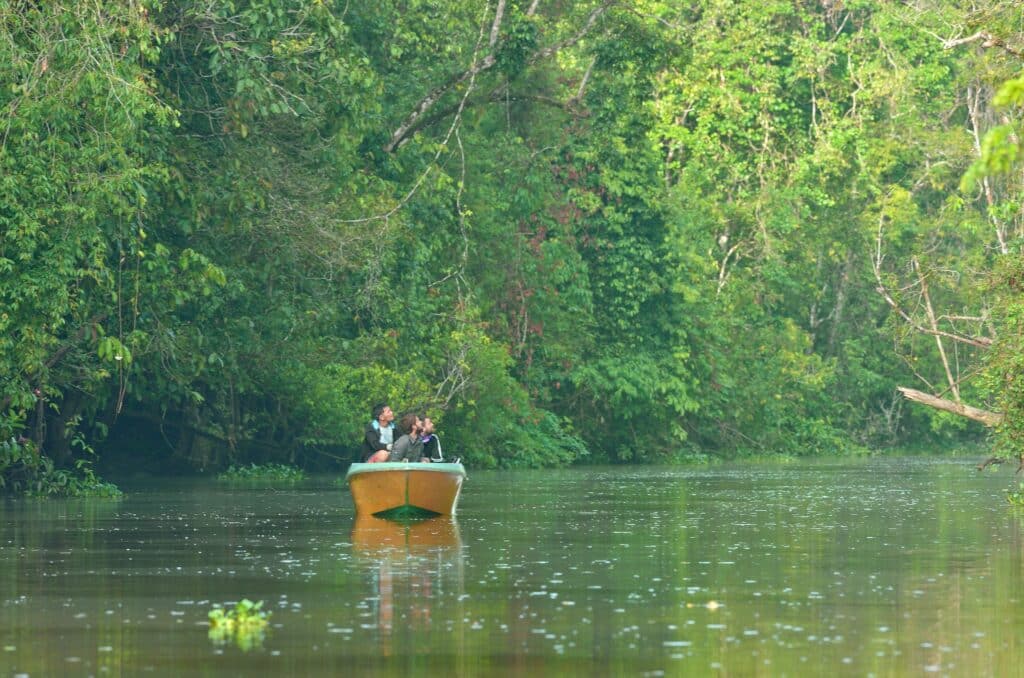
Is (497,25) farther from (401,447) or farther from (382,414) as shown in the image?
(401,447)

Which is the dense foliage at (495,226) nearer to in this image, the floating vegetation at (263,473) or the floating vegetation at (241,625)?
the floating vegetation at (263,473)

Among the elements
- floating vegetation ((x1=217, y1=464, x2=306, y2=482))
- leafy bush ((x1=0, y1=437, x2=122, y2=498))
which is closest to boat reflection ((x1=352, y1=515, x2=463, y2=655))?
leafy bush ((x1=0, y1=437, x2=122, y2=498))

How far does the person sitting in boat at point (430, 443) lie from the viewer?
1131 inches

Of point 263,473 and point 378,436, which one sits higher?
point 378,436

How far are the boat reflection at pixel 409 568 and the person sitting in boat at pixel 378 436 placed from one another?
5.75 feet

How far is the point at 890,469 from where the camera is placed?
49688 mm

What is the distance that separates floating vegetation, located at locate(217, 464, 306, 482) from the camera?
41.8 m

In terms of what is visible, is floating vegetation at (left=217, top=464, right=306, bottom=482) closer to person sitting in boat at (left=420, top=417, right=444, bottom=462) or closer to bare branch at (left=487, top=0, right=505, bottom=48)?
bare branch at (left=487, top=0, right=505, bottom=48)

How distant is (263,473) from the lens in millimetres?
42812

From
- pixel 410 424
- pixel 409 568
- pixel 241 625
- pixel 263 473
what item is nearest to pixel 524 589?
pixel 409 568

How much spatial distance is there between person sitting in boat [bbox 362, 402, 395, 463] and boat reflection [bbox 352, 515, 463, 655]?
1751 millimetres

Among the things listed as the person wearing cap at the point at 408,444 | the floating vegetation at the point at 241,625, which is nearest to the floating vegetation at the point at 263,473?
the person wearing cap at the point at 408,444

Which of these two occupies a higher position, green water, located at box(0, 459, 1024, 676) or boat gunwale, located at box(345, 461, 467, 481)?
boat gunwale, located at box(345, 461, 467, 481)

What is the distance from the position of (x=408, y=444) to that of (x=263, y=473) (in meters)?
15.1
